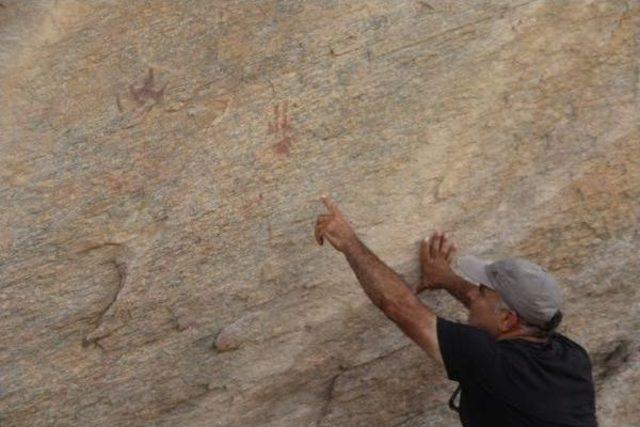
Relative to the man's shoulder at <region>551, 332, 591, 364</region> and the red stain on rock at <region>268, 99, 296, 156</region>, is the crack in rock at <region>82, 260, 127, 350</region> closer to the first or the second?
the red stain on rock at <region>268, 99, 296, 156</region>

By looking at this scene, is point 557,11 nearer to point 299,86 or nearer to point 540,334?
point 299,86

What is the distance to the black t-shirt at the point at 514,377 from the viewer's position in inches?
118

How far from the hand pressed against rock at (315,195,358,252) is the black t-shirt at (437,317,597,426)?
0.60 metres

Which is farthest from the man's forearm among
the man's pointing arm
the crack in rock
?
the crack in rock

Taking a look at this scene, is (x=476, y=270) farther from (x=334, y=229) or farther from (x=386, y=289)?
(x=334, y=229)

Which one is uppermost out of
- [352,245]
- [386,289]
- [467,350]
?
[352,245]

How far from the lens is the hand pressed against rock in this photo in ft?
11.4

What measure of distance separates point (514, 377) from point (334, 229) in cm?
102

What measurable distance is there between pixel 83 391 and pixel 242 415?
78cm

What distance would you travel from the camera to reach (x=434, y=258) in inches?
156

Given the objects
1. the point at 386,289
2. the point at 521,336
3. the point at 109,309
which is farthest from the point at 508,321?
the point at 109,309

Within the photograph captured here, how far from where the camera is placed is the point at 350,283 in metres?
3.96

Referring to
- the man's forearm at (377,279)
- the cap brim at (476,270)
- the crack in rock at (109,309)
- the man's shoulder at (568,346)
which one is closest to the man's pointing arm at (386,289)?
the man's forearm at (377,279)

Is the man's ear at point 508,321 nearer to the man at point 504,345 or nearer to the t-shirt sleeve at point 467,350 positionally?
the man at point 504,345
